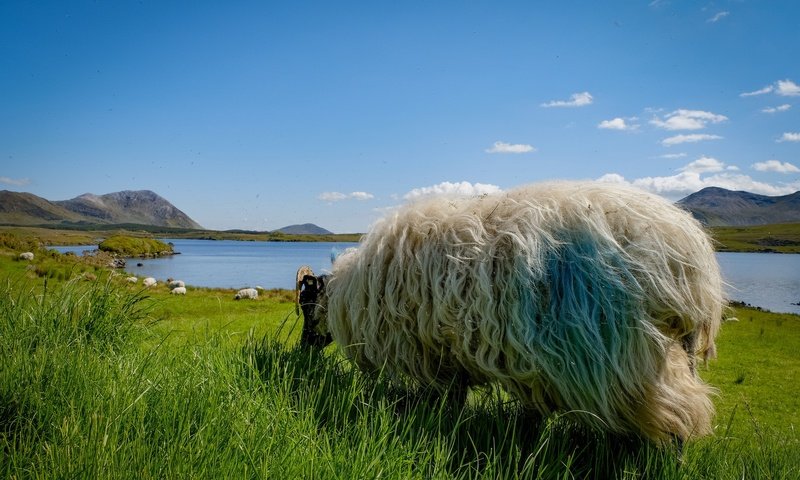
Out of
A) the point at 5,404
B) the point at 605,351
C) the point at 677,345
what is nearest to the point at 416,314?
the point at 605,351

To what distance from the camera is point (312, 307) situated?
429 cm

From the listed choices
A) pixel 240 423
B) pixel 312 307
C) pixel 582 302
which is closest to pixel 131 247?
pixel 312 307

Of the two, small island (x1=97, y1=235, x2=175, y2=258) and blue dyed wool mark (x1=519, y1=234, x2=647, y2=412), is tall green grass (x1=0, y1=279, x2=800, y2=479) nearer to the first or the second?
blue dyed wool mark (x1=519, y1=234, x2=647, y2=412)

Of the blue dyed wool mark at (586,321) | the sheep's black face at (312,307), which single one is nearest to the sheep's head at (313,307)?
the sheep's black face at (312,307)

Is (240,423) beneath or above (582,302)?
beneath

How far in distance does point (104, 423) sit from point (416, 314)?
2.02 m

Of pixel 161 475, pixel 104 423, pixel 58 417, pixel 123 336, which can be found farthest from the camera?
pixel 123 336

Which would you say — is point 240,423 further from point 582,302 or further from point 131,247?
point 131,247

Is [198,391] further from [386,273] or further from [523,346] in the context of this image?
[523,346]

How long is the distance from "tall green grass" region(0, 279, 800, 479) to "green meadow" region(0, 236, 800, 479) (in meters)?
0.01

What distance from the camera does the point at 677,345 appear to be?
310 centimetres

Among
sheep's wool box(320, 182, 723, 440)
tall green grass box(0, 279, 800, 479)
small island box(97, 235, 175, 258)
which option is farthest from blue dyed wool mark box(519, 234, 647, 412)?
small island box(97, 235, 175, 258)

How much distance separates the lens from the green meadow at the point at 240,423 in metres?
2.14

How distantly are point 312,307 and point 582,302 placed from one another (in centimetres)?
239
